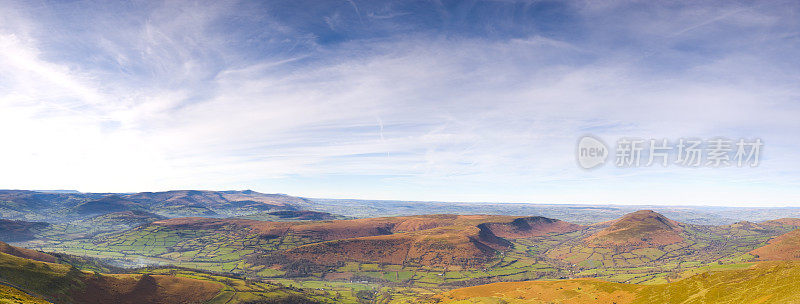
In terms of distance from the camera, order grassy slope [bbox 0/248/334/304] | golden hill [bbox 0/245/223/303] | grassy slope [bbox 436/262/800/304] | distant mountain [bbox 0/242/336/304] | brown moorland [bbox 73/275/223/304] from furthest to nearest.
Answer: brown moorland [bbox 73/275/223/304] → grassy slope [bbox 0/248/334/304] → golden hill [bbox 0/245/223/303] → distant mountain [bbox 0/242/336/304] → grassy slope [bbox 436/262/800/304]

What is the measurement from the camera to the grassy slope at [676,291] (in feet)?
275

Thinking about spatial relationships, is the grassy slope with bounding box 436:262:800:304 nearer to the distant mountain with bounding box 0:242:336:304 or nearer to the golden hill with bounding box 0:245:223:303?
the distant mountain with bounding box 0:242:336:304

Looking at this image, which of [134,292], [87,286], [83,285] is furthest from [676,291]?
[83,285]

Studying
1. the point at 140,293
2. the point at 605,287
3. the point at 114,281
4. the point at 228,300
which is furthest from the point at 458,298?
the point at 114,281

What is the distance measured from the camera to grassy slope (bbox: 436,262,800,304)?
83.8 m

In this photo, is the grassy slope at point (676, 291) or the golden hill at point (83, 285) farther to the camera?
the golden hill at point (83, 285)

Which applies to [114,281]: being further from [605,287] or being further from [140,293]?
[605,287]

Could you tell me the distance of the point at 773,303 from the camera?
224 ft

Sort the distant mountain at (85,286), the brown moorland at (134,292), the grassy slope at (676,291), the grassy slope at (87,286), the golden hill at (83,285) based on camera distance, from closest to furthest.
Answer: the grassy slope at (676,291), the distant mountain at (85,286), the golden hill at (83,285), the grassy slope at (87,286), the brown moorland at (134,292)

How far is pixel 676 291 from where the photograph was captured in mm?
119375

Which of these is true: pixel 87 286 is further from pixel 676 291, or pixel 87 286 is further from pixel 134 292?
pixel 676 291

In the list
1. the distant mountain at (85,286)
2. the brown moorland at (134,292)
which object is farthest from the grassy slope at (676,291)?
the brown moorland at (134,292)

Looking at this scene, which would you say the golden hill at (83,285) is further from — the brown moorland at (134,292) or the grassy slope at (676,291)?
the grassy slope at (676,291)

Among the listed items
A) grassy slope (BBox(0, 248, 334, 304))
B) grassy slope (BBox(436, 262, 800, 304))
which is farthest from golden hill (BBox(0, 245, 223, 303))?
grassy slope (BBox(436, 262, 800, 304))
